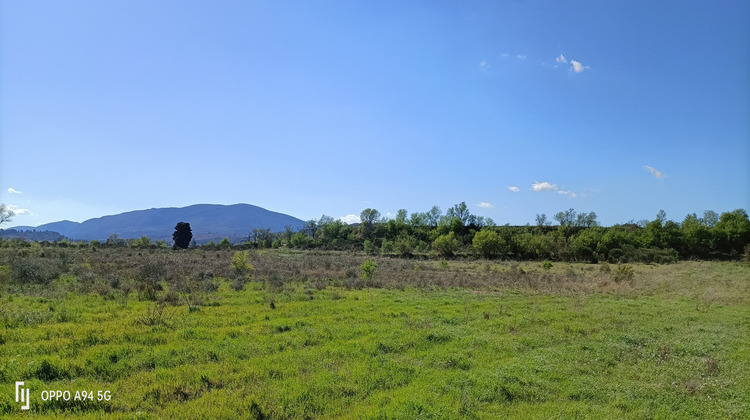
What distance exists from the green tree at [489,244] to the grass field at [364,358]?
51990mm

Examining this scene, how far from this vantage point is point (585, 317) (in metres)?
15.5

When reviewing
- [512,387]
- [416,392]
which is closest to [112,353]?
[416,392]

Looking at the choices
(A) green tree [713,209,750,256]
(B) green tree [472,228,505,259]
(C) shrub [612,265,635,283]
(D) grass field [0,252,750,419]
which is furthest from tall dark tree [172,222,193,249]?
(A) green tree [713,209,750,256]

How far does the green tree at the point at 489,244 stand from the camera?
2734 inches

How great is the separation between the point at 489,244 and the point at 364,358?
2544 inches

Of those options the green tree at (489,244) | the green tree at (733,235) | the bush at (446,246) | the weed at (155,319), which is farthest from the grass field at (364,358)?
the green tree at (733,235)

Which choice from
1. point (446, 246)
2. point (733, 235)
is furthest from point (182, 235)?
point (733, 235)

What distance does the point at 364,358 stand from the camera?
934 cm

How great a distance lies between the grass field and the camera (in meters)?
6.82

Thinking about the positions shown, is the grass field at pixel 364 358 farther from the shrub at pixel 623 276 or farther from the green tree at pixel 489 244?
the green tree at pixel 489 244

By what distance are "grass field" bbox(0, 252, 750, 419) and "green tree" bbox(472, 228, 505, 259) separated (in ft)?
171

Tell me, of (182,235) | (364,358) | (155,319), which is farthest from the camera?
(182,235)

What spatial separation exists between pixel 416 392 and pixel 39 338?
1046 cm

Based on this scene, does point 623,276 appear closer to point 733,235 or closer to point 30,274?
point 30,274
